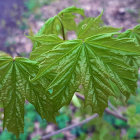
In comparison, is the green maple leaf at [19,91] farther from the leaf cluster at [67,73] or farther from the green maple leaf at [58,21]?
the green maple leaf at [58,21]

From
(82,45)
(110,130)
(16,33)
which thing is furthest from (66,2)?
(82,45)

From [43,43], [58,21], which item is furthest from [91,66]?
[58,21]

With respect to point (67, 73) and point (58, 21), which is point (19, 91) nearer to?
point (67, 73)

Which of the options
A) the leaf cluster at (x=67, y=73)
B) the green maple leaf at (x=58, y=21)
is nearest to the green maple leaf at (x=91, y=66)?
the leaf cluster at (x=67, y=73)

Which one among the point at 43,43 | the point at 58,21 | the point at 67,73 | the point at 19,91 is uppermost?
the point at 58,21

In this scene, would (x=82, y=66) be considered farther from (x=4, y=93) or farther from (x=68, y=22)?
(x=68, y=22)

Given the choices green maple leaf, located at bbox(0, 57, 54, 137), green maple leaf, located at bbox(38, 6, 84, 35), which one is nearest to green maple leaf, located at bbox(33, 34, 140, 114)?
green maple leaf, located at bbox(0, 57, 54, 137)
